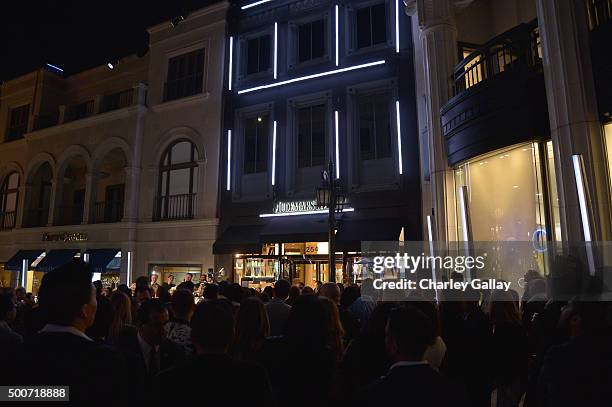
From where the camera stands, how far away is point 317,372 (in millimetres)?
2916

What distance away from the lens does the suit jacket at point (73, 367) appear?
2025 millimetres

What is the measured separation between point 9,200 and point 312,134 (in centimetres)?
2043

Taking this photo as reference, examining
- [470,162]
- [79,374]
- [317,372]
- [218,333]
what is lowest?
[317,372]

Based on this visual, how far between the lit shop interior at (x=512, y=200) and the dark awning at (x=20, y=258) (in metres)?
22.0

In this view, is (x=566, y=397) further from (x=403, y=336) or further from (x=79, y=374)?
(x=79, y=374)

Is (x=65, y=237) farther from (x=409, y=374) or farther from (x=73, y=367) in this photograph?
(x=409, y=374)

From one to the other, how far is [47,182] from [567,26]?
27.1 m

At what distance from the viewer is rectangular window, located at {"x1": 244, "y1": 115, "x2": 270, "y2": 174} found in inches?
733

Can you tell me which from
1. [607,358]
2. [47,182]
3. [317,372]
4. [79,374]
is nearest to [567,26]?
[607,358]

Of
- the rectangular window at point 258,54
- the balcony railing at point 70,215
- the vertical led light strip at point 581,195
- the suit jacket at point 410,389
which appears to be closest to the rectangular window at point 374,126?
the rectangular window at point 258,54

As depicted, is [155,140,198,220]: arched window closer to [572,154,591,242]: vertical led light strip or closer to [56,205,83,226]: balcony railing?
[56,205,83,226]: balcony railing

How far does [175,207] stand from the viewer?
66.4 ft

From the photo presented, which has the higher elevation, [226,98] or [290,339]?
[226,98]

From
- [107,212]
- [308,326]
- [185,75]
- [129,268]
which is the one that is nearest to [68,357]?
[308,326]
